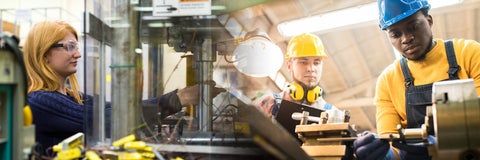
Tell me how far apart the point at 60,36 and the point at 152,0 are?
77 cm

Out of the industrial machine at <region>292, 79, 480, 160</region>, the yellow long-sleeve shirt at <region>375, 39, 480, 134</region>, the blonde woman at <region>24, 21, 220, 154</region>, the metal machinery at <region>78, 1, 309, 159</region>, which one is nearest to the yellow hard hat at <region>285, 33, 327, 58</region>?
the yellow long-sleeve shirt at <region>375, 39, 480, 134</region>

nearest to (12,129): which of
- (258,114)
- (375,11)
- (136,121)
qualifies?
(136,121)

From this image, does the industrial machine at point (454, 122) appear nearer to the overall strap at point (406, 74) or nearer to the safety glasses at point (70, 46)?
the overall strap at point (406, 74)

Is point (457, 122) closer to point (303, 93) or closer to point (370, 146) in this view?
point (370, 146)

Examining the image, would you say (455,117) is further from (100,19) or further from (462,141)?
(100,19)

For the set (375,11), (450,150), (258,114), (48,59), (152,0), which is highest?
(375,11)

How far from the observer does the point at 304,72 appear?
11.1ft

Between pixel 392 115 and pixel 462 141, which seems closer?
pixel 462 141

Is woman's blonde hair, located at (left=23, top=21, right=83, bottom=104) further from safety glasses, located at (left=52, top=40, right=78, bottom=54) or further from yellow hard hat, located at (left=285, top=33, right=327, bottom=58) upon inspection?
yellow hard hat, located at (left=285, top=33, right=327, bottom=58)

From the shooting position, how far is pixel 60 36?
2.27 m

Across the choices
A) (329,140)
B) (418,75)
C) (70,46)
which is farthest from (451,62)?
(70,46)

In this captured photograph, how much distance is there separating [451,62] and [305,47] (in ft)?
4.24

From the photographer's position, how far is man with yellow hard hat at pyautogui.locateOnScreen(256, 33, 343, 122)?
131 inches

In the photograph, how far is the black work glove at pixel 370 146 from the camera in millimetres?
1909
